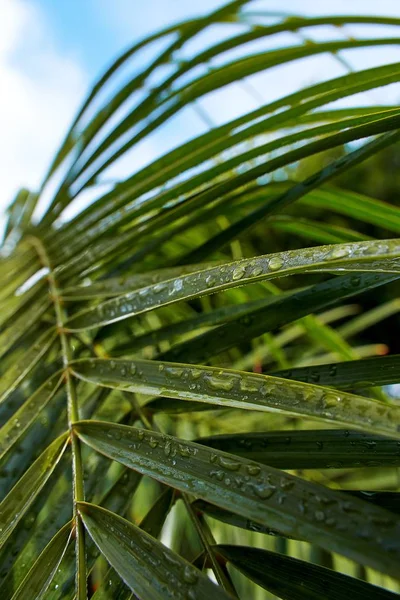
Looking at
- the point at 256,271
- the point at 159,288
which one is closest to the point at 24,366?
the point at 159,288

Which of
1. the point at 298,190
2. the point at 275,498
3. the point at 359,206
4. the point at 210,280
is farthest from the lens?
the point at 359,206

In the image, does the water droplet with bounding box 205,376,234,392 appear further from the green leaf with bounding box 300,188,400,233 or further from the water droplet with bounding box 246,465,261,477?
the green leaf with bounding box 300,188,400,233

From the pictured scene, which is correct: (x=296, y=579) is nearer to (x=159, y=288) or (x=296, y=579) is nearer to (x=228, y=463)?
(x=228, y=463)

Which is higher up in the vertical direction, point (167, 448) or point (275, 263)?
point (275, 263)

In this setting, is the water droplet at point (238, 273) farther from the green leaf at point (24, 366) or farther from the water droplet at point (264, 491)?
the green leaf at point (24, 366)

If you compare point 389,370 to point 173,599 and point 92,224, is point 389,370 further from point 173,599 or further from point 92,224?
point 92,224
